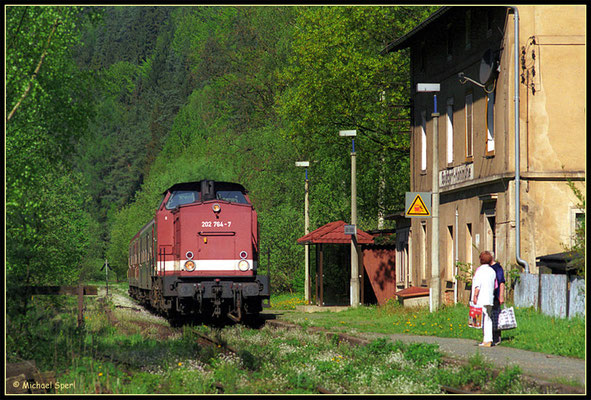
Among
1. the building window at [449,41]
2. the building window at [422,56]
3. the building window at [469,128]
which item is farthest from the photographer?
the building window at [422,56]

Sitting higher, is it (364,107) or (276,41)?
(276,41)

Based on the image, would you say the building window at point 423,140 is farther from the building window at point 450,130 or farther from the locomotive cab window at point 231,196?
the locomotive cab window at point 231,196

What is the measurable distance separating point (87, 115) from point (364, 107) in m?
18.0

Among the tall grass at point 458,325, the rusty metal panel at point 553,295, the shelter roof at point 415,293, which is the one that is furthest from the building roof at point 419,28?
the rusty metal panel at point 553,295

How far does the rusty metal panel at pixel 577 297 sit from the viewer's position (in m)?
19.1

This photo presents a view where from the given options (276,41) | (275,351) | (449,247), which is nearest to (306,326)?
(275,351)

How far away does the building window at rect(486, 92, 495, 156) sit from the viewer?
1013 inches

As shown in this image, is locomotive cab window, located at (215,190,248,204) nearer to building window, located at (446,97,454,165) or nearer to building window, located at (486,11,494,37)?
building window, located at (446,97,454,165)

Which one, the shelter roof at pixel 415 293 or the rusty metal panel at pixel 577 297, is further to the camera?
the shelter roof at pixel 415 293

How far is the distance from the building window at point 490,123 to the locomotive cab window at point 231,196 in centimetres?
723

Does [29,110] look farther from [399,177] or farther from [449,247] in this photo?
[399,177]

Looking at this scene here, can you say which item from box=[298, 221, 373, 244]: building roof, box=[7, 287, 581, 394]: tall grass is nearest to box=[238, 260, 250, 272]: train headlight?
box=[7, 287, 581, 394]: tall grass

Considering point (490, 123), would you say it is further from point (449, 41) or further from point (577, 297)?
point (577, 297)

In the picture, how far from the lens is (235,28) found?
223ft
